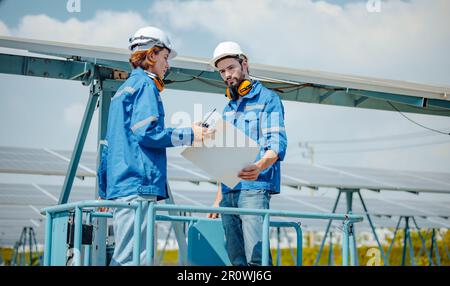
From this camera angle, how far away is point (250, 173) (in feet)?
16.0

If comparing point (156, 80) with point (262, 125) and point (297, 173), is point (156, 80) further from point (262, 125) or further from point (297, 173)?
point (297, 173)

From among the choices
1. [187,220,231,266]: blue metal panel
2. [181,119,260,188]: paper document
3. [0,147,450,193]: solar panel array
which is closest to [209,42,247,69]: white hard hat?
[181,119,260,188]: paper document

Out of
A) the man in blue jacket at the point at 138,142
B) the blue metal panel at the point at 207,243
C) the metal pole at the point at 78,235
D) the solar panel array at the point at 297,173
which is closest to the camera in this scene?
the metal pole at the point at 78,235

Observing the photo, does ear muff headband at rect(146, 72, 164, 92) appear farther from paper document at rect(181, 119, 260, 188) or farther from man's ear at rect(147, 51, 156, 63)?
paper document at rect(181, 119, 260, 188)

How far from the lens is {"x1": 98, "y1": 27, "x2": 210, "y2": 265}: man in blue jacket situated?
4578mm

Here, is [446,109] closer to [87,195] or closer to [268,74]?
[268,74]

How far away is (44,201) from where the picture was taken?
59.2ft

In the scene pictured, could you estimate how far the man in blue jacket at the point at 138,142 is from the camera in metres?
4.58

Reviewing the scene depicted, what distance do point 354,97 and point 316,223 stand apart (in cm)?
1246

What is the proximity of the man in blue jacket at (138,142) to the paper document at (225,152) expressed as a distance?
0.28 ft

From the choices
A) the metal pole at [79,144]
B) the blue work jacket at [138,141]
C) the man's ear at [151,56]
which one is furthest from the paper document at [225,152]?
the metal pole at [79,144]

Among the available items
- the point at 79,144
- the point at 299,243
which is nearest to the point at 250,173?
the point at 299,243

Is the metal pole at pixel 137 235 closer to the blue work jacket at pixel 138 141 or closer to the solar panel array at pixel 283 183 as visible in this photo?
the blue work jacket at pixel 138 141
